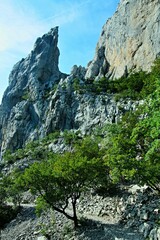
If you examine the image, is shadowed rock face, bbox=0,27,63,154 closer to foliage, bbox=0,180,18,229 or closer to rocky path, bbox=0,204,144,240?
foliage, bbox=0,180,18,229

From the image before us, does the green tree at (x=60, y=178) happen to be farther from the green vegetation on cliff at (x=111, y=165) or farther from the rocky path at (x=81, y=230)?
the rocky path at (x=81, y=230)

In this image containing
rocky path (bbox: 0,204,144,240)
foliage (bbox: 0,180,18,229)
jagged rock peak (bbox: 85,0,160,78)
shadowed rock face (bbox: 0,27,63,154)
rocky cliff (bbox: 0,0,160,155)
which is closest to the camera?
rocky path (bbox: 0,204,144,240)

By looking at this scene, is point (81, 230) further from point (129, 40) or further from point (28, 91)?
point (28, 91)

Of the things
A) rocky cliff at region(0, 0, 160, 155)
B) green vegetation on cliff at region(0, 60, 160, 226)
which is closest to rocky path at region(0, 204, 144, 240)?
green vegetation on cliff at region(0, 60, 160, 226)

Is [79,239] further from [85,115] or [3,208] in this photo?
[85,115]

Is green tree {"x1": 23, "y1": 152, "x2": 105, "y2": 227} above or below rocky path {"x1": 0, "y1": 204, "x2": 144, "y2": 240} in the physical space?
above

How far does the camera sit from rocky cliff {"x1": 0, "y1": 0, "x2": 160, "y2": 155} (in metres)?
78.4

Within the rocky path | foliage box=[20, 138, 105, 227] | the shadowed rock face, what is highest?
the shadowed rock face

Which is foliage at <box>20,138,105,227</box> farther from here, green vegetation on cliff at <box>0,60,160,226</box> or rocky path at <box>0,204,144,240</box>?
rocky path at <box>0,204,144,240</box>

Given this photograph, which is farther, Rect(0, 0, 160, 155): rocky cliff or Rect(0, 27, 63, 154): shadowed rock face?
Rect(0, 27, 63, 154): shadowed rock face

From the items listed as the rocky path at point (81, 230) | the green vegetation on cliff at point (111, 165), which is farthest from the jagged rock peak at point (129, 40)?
the rocky path at point (81, 230)

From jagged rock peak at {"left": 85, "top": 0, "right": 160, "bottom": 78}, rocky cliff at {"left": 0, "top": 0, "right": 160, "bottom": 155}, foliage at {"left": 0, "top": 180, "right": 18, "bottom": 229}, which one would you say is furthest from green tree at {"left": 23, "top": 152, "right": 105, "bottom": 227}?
jagged rock peak at {"left": 85, "top": 0, "right": 160, "bottom": 78}

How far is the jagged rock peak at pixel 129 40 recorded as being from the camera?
3374 inches

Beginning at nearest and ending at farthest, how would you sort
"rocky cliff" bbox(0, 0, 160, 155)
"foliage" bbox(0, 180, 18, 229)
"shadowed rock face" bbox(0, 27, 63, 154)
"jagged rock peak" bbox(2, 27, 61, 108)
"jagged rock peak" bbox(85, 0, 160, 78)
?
"foliage" bbox(0, 180, 18, 229), "rocky cliff" bbox(0, 0, 160, 155), "jagged rock peak" bbox(85, 0, 160, 78), "shadowed rock face" bbox(0, 27, 63, 154), "jagged rock peak" bbox(2, 27, 61, 108)
